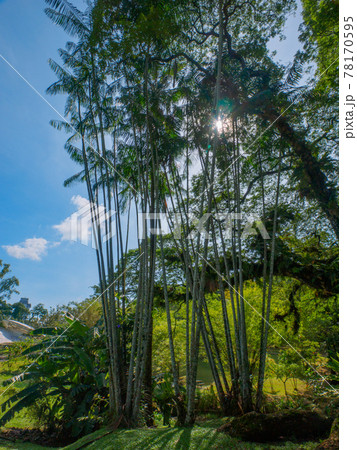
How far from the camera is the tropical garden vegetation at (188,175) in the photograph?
4.54 m

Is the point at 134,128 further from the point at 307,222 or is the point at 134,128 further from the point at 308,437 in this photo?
the point at 308,437

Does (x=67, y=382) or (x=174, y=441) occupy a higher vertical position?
(x=174, y=441)

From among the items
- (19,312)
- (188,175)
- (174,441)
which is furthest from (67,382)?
(19,312)

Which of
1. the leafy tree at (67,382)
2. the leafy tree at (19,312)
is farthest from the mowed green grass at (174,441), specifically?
the leafy tree at (19,312)

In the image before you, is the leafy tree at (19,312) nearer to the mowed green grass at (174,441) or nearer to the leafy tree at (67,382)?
the leafy tree at (67,382)

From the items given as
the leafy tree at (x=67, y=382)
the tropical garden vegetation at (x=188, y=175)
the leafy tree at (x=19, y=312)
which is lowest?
the leafy tree at (x=19, y=312)

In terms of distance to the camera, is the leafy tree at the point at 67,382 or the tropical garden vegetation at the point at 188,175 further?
the leafy tree at the point at 67,382

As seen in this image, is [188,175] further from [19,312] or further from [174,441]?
[19,312]

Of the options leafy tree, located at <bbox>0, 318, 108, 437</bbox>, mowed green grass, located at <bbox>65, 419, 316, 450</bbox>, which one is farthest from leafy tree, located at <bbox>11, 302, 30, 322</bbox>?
mowed green grass, located at <bbox>65, 419, 316, 450</bbox>

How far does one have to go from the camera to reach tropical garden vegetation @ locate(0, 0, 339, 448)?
454 centimetres

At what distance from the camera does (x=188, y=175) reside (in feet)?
18.2

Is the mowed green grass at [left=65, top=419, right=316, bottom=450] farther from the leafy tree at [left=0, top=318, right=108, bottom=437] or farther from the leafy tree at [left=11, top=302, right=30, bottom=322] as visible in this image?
the leafy tree at [left=11, top=302, right=30, bottom=322]

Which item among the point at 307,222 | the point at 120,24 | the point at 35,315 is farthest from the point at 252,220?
the point at 35,315
